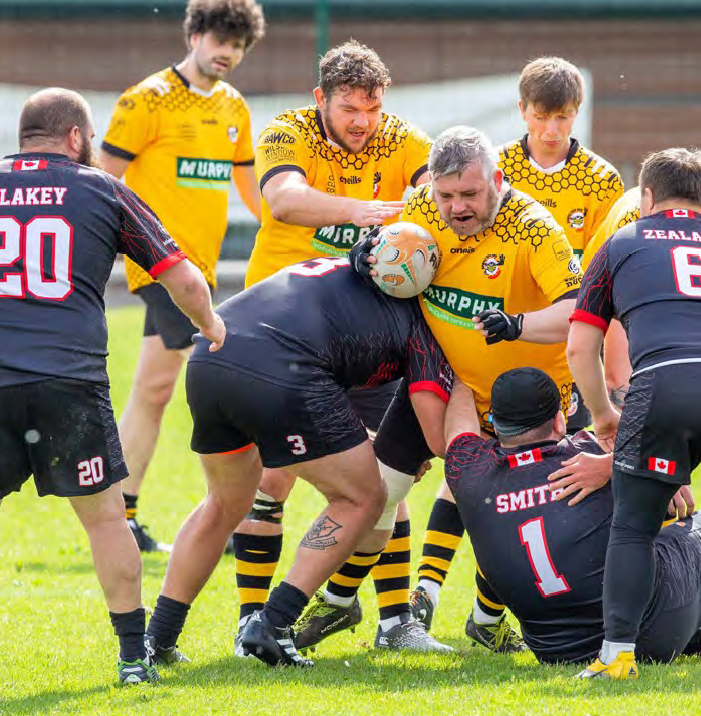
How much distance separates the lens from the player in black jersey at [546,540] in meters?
4.58

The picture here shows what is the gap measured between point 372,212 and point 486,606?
1704mm

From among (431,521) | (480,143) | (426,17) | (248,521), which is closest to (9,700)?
(248,521)

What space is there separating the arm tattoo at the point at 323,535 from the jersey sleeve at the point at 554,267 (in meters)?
1.19

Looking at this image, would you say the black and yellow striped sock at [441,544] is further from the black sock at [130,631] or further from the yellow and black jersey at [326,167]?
the black sock at [130,631]

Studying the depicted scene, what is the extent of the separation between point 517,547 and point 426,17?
14317 millimetres

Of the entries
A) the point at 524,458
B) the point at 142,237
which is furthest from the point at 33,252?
the point at 524,458

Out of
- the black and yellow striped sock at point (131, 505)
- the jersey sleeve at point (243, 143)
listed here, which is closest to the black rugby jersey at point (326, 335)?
the black and yellow striped sock at point (131, 505)

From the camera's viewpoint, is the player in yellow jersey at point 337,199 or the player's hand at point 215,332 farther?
the player in yellow jersey at point 337,199

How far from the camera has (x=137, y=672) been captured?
4.55 m

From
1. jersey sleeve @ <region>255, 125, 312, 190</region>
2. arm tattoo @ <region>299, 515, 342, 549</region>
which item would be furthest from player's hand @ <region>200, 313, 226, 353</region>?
jersey sleeve @ <region>255, 125, 312, 190</region>

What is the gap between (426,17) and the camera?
58.7 ft

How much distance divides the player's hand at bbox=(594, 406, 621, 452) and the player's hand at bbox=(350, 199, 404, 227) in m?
1.19

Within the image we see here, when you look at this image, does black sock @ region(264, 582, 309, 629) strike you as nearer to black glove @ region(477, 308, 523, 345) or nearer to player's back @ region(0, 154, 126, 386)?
player's back @ region(0, 154, 126, 386)

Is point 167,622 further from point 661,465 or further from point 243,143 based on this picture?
point 243,143
